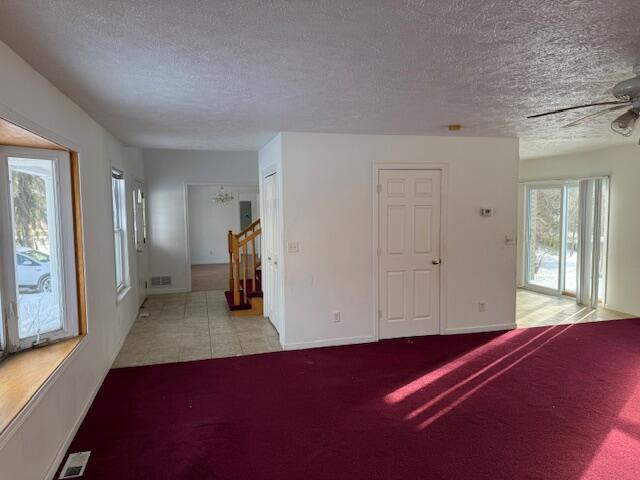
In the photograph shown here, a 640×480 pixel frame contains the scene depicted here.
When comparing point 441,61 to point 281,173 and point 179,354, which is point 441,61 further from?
point 179,354

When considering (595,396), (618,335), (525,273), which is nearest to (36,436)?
(595,396)

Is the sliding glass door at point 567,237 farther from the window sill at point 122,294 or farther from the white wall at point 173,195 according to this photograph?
the window sill at point 122,294

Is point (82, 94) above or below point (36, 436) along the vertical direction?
above

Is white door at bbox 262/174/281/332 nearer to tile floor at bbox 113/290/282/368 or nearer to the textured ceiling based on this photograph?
tile floor at bbox 113/290/282/368

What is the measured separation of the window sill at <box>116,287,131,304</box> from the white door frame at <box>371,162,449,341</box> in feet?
9.16

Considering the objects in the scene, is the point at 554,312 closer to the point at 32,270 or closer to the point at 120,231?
the point at 120,231

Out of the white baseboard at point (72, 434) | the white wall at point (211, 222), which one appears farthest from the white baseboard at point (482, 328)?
the white wall at point (211, 222)

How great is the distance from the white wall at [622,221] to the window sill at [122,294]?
658cm

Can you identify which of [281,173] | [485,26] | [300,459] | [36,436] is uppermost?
[485,26]

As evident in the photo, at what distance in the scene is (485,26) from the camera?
73.9 inches

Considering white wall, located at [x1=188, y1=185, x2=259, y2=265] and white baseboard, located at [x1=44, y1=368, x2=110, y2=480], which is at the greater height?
white wall, located at [x1=188, y1=185, x2=259, y2=265]

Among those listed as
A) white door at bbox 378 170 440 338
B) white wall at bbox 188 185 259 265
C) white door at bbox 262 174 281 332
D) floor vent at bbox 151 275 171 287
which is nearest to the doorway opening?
white door at bbox 378 170 440 338

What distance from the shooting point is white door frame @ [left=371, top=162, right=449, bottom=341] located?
478 centimetres

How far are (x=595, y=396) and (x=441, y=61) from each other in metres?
2.91
